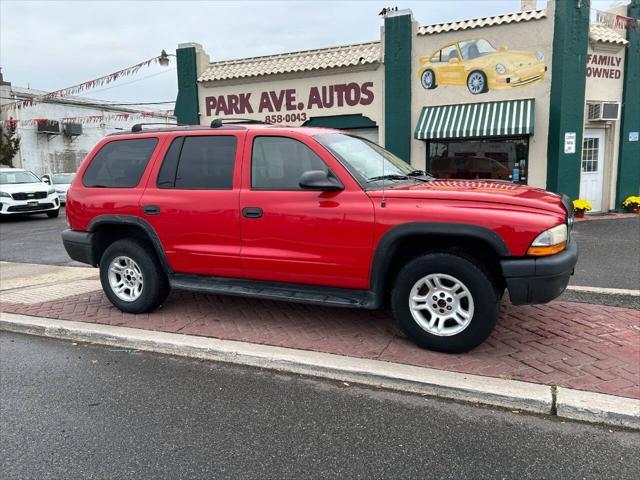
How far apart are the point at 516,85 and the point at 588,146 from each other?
8.76 ft

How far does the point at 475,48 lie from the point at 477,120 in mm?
1851

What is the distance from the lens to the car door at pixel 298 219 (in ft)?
14.1

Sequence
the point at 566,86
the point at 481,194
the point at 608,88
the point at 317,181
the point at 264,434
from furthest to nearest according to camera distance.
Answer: the point at 608,88
the point at 566,86
the point at 317,181
the point at 481,194
the point at 264,434

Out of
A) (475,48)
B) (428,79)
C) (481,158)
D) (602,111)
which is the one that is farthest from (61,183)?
(602,111)

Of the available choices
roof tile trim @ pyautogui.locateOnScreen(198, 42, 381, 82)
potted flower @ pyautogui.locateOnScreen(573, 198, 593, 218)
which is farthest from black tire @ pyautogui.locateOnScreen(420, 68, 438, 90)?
potted flower @ pyautogui.locateOnScreen(573, 198, 593, 218)

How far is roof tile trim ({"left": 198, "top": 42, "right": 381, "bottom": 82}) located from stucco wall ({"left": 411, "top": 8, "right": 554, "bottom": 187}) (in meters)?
1.35

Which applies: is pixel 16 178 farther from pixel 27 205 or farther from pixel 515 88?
pixel 515 88

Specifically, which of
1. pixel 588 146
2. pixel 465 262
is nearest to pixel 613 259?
pixel 465 262

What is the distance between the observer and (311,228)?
4426mm

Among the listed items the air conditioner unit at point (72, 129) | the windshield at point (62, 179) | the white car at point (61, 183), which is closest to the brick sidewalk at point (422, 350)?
the white car at point (61, 183)

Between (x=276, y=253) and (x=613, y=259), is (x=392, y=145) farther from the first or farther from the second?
(x=276, y=253)

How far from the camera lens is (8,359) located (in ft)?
14.9

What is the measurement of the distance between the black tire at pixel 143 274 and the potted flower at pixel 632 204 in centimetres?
1258

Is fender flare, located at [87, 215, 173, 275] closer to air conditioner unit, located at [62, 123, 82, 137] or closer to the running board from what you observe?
the running board
